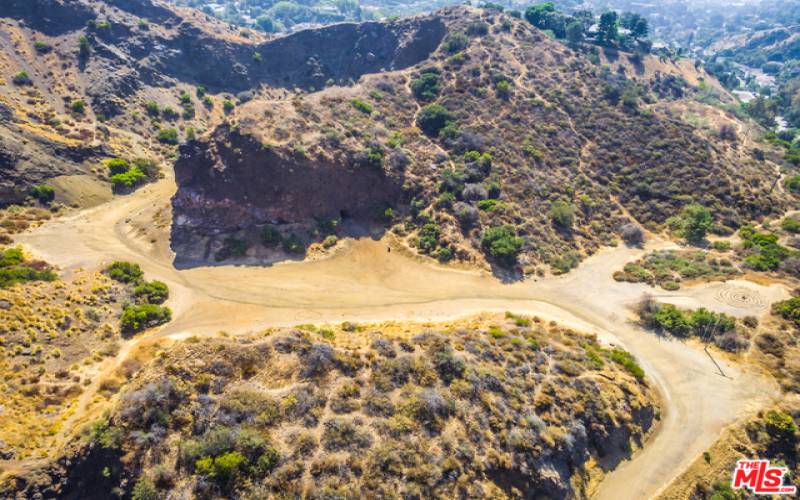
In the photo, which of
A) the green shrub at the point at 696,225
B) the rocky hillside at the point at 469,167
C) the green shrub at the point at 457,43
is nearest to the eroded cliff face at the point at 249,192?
the rocky hillside at the point at 469,167

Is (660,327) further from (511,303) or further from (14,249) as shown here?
(14,249)

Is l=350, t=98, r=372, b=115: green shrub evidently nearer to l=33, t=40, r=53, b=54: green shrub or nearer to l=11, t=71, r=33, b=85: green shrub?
l=11, t=71, r=33, b=85: green shrub

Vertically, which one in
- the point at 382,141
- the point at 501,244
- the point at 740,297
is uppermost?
the point at 382,141

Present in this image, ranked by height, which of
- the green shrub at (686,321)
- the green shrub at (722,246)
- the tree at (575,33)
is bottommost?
the green shrub at (686,321)

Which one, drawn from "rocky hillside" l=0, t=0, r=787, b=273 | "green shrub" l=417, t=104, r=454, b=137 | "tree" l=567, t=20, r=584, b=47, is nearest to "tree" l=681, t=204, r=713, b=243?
"rocky hillside" l=0, t=0, r=787, b=273

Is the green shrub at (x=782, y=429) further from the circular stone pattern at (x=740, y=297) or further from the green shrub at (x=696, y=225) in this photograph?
the green shrub at (x=696, y=225)

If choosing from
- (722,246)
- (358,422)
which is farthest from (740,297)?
(358,422)

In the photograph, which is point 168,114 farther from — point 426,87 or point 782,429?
point 782,429
